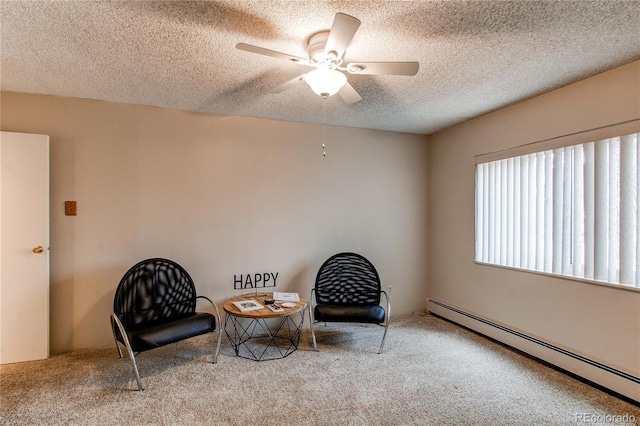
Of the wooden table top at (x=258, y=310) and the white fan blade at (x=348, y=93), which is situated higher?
the white fan blade at (x=348, y=93)

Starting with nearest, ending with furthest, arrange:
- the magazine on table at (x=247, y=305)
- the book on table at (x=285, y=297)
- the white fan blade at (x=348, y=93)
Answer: the white fan blade at (x=348, y=93)
the magazine on table at (x=247, y=305)
the book on table at (x=285, y=297)

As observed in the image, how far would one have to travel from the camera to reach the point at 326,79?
6.25ft

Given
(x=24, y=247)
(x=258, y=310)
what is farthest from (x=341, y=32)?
(x=24, y=247)

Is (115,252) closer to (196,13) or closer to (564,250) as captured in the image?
(196,13)

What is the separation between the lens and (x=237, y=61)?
7.34 ft

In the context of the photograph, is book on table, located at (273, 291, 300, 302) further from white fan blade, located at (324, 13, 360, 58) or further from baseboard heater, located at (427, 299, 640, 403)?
white fan blade, located at (324, 13, 360, 58)

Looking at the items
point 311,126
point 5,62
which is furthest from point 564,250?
point 5,62

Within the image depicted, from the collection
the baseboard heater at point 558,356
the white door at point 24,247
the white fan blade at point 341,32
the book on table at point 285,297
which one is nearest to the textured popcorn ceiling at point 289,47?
the white fan blade at point 341,32

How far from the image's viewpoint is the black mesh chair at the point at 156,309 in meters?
2.41

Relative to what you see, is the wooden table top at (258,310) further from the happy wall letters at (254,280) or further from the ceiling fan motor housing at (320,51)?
the ceiling fan motor housing at (320,51)

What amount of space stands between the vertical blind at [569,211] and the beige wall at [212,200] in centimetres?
116

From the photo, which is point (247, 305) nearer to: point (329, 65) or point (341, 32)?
point (329, 65)

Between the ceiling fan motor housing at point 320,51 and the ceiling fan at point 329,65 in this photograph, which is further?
the ceiling fan motor housing at point 320,51

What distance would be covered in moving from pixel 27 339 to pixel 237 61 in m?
3.05
